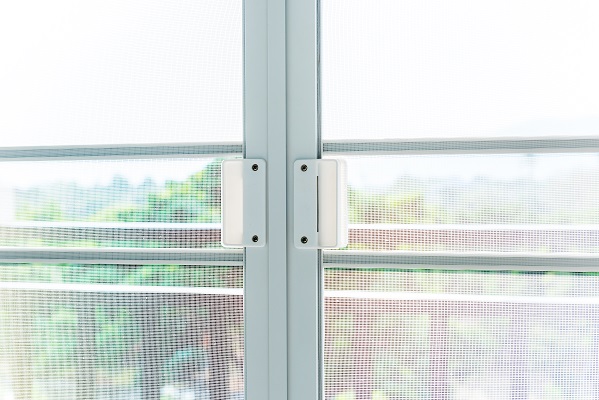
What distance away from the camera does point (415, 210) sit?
1.06 m

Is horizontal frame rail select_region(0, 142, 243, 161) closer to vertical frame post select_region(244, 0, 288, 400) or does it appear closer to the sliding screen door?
vertical frame post select_region(244, 0, 288, 400)

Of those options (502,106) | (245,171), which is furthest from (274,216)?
(502,106)

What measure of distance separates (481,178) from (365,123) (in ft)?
0.75

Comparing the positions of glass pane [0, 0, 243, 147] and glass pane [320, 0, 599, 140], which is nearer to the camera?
glass pane [320, 0, 599, 140]

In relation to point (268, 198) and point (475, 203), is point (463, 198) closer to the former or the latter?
point (475, 203)

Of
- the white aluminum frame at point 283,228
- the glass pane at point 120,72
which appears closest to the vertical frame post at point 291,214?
the white aluminum frame at point 283,228

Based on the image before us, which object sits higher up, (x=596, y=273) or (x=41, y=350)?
(x=596, y=273)

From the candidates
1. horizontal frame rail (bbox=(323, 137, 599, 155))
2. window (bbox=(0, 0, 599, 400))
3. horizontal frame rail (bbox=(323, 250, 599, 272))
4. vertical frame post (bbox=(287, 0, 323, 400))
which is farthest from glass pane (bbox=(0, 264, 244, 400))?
horizontal frame rail (bbox=(323, 137, 599, 155))

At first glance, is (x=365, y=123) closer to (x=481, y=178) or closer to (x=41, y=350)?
(x=481, y=178)

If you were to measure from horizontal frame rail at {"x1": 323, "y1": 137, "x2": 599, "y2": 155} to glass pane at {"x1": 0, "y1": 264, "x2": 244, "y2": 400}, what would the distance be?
0.31 meters

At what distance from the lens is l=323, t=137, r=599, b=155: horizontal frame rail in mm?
1015

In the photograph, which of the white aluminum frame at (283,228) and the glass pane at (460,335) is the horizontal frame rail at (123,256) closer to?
the white aluminum frame at (283,228)

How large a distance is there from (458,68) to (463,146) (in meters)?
0.14

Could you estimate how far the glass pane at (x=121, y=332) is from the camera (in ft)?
3.64
